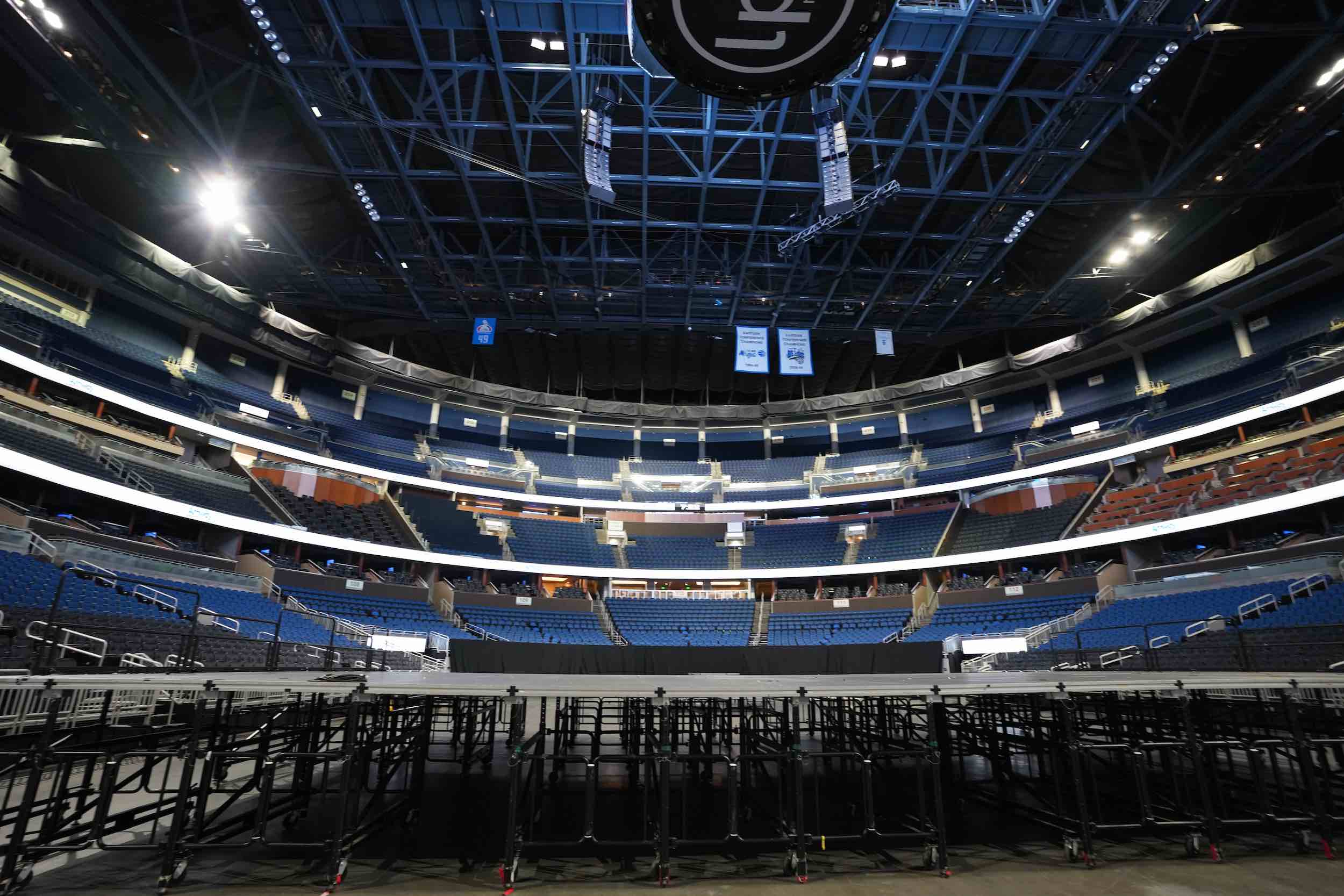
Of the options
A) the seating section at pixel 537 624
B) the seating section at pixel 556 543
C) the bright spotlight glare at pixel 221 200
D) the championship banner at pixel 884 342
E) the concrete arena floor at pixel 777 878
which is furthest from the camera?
the seating section at pixel 556 543

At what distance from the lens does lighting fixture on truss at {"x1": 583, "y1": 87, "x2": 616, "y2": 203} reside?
15.8 m

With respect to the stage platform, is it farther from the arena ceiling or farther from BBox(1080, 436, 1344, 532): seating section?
BBox(1080, 436, 1344, 532): seating section

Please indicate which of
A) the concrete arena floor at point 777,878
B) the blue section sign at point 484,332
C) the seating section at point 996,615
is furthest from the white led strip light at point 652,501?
the concrete arena floor at point 777,878

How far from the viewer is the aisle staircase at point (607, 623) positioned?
27438 mm

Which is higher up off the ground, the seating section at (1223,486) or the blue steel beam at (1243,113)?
the blue steel beam at (1243,113)

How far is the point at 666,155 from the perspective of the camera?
66.1 feet

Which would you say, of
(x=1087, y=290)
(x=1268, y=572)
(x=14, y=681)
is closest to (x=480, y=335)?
(x=14, y=681)

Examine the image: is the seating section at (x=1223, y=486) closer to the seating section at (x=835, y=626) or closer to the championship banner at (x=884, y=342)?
the seating section at (x=835, y=626)

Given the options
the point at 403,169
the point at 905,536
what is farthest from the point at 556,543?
the point at 403,169

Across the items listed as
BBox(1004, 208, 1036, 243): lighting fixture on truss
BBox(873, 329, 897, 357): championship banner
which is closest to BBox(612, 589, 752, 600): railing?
BBox(873, 329, 897, 357): championship banner

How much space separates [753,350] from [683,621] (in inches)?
546

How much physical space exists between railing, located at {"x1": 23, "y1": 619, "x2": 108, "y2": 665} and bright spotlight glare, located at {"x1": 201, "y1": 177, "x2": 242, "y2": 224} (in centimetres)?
1386

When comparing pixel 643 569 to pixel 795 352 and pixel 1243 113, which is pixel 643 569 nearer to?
pixel 795 352

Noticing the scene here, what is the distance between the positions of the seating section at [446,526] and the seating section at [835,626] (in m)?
14.4
